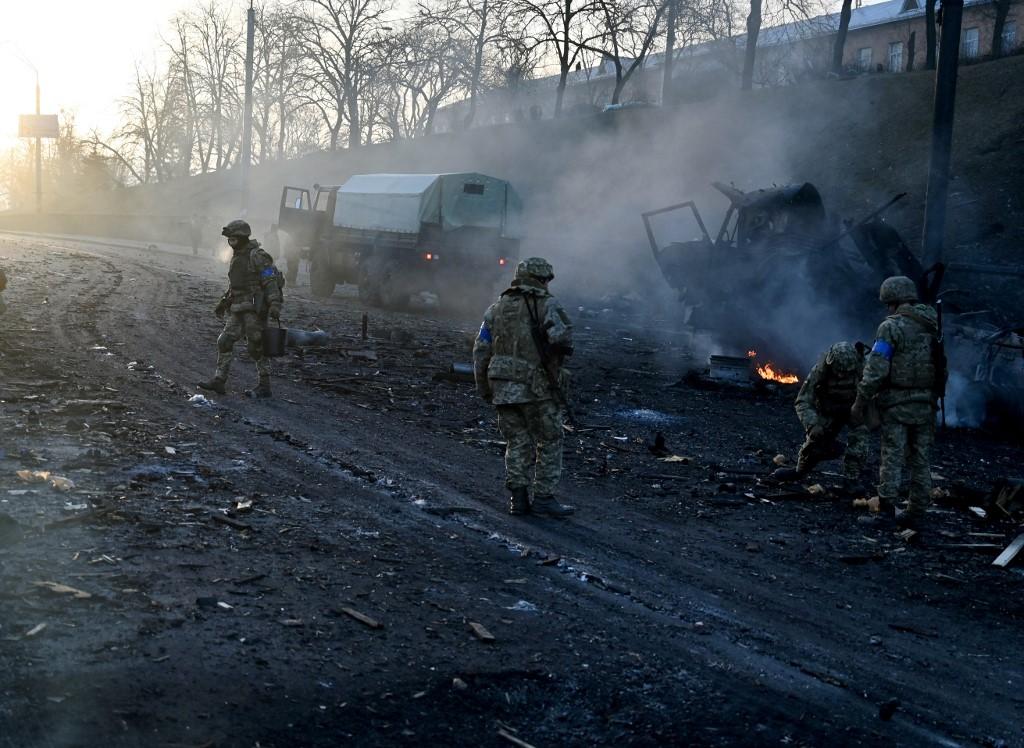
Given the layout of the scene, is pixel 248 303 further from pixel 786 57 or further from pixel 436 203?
pixel 786 57

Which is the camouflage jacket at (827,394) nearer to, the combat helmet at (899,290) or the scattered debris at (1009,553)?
the combat helmet at (899,290)

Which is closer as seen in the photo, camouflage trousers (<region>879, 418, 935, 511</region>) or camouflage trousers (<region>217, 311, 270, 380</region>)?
camouflage trousers (<region>879, 418, 935, 511</region>)

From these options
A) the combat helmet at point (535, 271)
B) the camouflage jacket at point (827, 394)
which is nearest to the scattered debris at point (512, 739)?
the combat helmet at point (535, 271)

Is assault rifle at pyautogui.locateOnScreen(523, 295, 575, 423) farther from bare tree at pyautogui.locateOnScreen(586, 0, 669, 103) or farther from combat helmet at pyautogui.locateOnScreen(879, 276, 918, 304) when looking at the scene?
bare tree at pyautogui.locateOnScreen(586, 0, 669, 103)

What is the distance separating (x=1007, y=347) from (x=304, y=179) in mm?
49302

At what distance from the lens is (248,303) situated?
416 inches

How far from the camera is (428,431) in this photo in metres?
9.64

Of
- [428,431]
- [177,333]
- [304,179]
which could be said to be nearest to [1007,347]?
[428,431]

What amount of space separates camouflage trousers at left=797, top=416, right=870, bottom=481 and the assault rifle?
104 inches

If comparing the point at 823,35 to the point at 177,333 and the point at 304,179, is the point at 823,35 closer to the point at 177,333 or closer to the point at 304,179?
the point at 304,179

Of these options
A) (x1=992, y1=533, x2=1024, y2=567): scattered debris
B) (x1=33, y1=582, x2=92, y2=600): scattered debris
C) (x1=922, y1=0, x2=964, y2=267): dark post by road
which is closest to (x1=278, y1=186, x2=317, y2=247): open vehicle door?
(x1=922, y1=0, x2=964, y2=267): dark post by road

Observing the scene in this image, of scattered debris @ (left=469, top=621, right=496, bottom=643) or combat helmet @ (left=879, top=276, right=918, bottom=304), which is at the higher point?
combat helmet @ (left=879, top=276, right=918, bottom=304)

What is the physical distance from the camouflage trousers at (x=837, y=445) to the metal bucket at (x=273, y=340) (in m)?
5.38

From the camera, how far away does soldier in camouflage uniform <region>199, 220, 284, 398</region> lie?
10.4 metres
